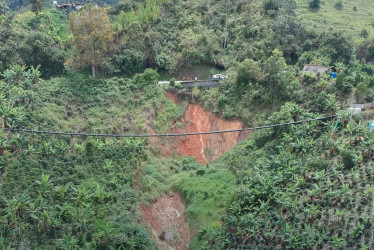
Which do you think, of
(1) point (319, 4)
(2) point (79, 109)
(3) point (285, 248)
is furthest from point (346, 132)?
(1) point (319, 4)

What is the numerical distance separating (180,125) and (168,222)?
32.3ft

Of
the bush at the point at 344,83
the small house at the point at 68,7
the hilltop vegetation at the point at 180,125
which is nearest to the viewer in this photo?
the hilltop vegetation at the point at 180,125

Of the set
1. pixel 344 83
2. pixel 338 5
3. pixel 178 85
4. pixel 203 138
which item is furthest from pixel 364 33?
pixel 203 138

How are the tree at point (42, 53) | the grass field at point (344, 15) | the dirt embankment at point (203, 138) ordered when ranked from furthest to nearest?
the grass field at point (344, 15)
the tree at point (42, 53)
the dirt embankment at point (203, 138)

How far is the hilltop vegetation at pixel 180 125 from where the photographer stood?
23.7 metres

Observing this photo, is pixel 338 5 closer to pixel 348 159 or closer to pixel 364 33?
pixel 364 33

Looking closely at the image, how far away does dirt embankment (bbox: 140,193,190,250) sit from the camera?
2636cm

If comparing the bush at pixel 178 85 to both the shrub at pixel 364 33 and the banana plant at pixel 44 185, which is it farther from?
the shrub at pixel 364 33

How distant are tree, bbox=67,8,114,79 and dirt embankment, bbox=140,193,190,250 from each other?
13.9m

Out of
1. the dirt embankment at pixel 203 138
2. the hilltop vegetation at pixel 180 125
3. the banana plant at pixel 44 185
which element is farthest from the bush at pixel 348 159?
the banana plant at pixel 44 185

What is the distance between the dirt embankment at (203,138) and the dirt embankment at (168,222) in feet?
16.3

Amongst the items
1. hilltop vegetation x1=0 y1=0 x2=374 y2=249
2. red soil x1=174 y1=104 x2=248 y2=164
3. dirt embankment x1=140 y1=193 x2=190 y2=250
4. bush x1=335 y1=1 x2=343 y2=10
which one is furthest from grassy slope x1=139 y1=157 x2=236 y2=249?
bush x1=335 y1=1 x2=343 y2=10

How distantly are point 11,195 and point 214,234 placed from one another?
1159 centimetres

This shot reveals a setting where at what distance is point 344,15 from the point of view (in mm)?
51344
